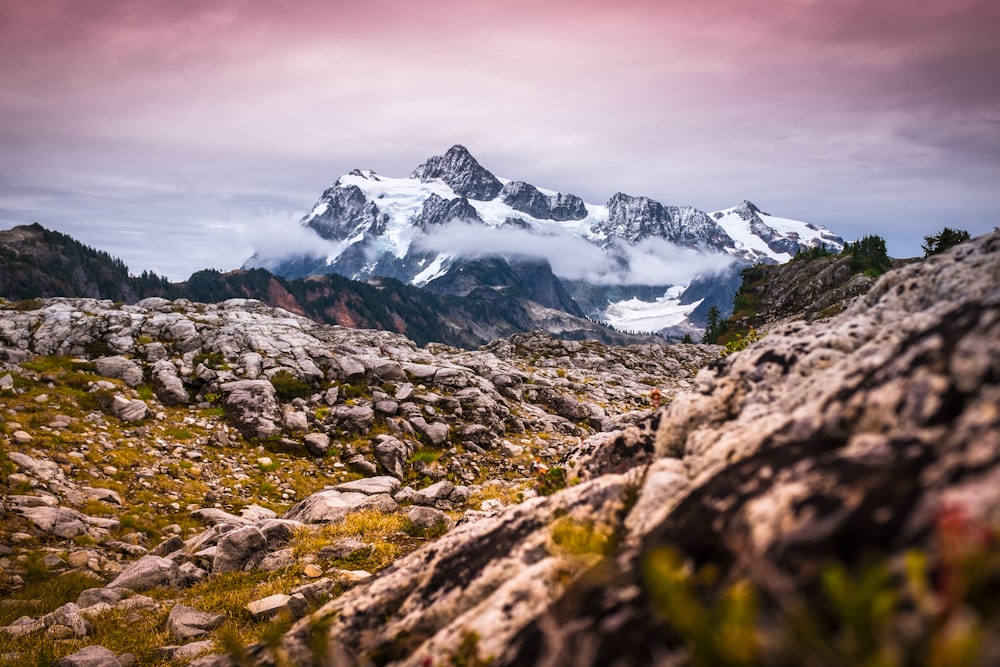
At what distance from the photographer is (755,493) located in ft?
13.4

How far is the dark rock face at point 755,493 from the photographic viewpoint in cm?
319

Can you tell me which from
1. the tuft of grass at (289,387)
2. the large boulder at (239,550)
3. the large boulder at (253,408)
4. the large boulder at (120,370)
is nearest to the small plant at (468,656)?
the large boulder at (239,550)

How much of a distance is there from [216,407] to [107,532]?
34.4ft

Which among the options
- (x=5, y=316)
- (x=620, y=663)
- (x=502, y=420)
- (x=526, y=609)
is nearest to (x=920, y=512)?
(x=620, y=663)

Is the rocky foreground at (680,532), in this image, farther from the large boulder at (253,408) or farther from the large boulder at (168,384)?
the large boulder at (168,384)

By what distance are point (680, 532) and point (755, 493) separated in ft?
2.32

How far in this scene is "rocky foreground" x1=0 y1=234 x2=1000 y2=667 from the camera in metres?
2.49

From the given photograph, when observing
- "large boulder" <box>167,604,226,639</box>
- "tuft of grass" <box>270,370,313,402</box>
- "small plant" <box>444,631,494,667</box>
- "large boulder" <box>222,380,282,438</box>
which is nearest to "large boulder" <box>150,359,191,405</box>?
"large boulder" <box>222,380,282,438</box>

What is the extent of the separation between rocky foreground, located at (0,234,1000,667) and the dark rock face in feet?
0.08

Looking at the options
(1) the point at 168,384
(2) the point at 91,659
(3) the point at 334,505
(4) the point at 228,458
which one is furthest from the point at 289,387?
(2) the point at 91,659

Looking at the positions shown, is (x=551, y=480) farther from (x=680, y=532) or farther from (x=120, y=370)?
(x=120, y=370)

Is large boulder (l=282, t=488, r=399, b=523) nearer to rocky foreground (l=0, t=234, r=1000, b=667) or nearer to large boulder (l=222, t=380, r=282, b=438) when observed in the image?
rocky foreground (l=0, t=234, r=1000, b=667)

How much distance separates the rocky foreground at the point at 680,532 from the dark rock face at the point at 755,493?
2 centimetres

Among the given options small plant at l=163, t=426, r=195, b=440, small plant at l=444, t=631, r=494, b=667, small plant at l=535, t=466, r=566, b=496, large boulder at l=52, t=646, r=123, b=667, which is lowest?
large boulder at l=52, t=646, r=123, b=667
